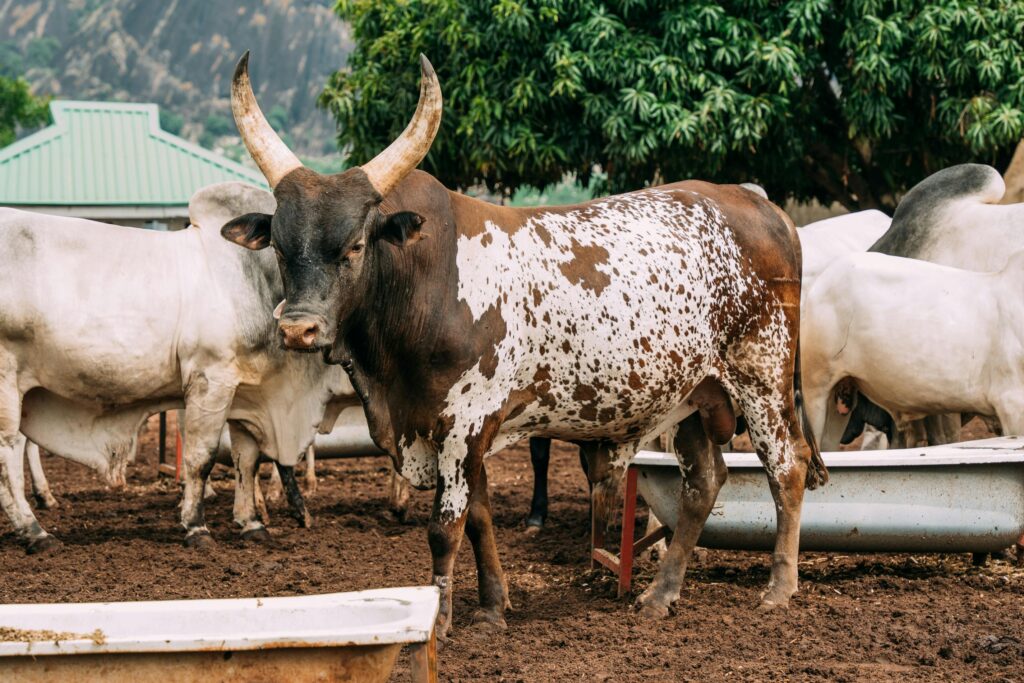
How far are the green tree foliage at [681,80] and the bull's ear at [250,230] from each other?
22.7ft

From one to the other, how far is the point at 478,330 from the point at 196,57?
5212 centimetres

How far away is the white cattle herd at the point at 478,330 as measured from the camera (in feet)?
16.2

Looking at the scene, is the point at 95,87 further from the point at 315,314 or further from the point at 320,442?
the point at 315,314

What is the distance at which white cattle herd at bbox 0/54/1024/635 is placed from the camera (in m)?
4.94

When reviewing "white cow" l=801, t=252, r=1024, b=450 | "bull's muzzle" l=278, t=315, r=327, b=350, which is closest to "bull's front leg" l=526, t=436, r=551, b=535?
"white cow" l=801, t=252, r=1024, b=450

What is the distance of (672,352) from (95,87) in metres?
52.0

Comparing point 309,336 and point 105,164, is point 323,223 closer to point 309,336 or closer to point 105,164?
point 309,336

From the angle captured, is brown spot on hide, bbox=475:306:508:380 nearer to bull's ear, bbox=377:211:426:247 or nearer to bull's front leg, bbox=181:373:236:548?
bull's ear, bbox=377:211:426:247

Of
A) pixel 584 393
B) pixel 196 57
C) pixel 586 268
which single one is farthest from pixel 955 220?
pixel 196 57

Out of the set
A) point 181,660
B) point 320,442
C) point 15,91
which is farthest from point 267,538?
point 15,91

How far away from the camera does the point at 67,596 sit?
Result: 19.6 ft

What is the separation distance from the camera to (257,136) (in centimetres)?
499

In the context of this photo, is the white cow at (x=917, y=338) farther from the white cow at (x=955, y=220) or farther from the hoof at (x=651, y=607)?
the hoof at (x=651, y=607)

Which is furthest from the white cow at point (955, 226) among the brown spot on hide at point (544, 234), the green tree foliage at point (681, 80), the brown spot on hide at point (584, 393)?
the brown spot on hide at point (544, 234)
